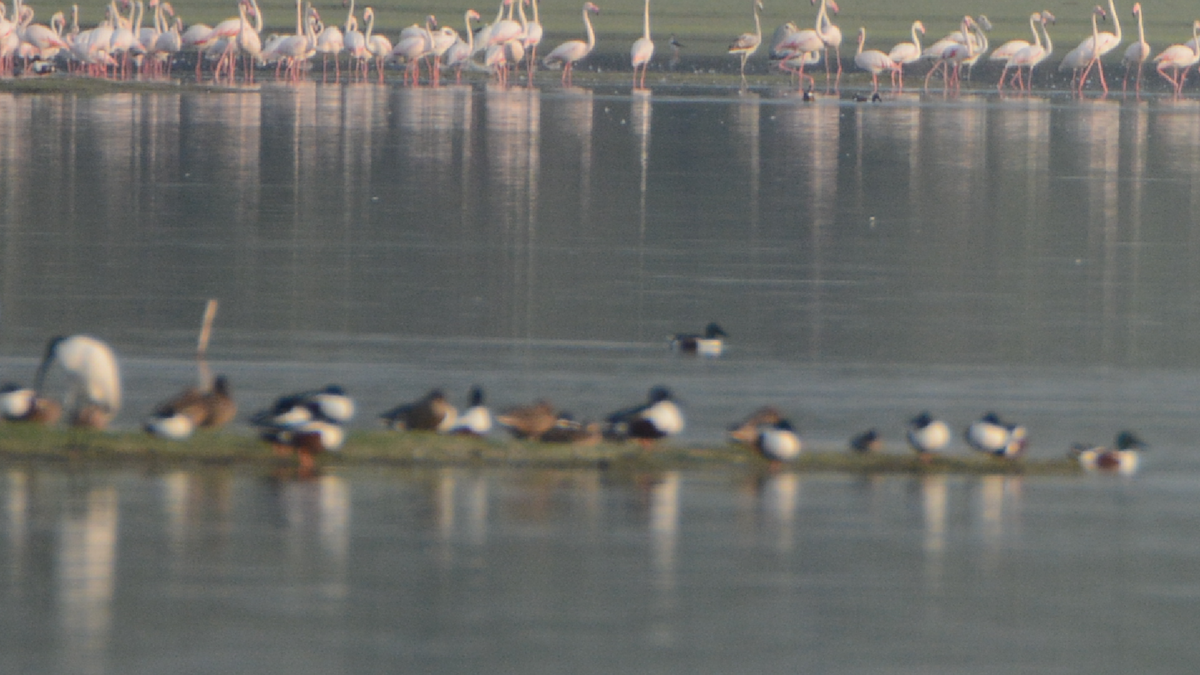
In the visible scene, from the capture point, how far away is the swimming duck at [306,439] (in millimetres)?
10234

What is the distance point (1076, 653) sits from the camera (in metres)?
7.54

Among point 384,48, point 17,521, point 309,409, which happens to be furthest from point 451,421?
point 384,48

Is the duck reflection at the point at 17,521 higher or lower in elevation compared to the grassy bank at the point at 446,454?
lower

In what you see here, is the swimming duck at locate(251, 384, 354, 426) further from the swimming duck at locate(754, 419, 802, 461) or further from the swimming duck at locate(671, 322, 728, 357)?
the swimming duck at locate(671, 322, 728, 357)

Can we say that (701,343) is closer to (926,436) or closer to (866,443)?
(866,443)

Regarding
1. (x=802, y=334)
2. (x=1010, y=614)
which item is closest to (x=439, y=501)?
(x=1010, y=614)

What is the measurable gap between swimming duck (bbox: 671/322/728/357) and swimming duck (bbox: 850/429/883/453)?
129 inches

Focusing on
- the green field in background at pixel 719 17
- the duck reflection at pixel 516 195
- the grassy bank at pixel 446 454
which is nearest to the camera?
the grassy bank at pixel 446 454

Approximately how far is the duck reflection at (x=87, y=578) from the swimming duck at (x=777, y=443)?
3.15 m

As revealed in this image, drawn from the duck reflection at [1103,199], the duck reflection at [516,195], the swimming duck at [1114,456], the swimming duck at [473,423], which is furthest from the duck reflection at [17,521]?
the duck reflection at [1103,199]

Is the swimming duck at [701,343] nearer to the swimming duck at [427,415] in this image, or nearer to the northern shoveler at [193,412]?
the swimming duck at [427,415]

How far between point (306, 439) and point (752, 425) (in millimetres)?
2291

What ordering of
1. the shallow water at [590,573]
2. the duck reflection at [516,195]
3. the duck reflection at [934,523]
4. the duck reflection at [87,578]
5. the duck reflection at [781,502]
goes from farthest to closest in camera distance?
the duck reflection at [516,195] → the duck reflection at [781,502] → the duck reflection at [934,523] → the shallow water at [590,573] → the duck reflection at [87,578]

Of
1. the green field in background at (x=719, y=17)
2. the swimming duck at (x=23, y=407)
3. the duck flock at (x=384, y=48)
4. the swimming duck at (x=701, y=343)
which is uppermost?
the green field in background at (x=719, y=17)
